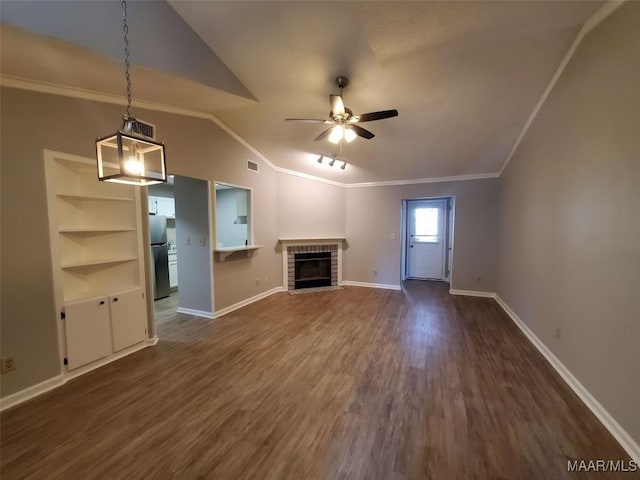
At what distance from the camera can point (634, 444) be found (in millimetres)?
1609

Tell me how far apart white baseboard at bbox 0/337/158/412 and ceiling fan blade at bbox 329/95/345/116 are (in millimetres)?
3569

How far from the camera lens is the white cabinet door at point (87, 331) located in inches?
97.1

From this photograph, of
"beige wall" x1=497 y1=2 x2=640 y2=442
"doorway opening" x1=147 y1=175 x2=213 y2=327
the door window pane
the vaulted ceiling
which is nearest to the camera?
"beige wall" x1=497 y1=2 x2=640 y2=442

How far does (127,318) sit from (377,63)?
3.88m

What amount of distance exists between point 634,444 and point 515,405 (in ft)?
2.04

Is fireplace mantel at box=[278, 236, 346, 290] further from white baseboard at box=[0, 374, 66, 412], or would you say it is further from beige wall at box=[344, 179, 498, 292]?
white baseboard at box=[0, 374, 66, 412]

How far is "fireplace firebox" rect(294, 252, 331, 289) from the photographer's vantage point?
5.93 metres

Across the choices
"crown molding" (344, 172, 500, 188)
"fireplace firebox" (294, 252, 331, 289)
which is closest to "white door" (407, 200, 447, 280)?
"crown molding" (344, 172, 500, 188)

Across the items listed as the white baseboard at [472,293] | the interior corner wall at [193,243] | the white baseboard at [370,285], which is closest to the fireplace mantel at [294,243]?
the white baseboard at [370,285]

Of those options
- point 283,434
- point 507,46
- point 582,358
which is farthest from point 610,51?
point 283,434

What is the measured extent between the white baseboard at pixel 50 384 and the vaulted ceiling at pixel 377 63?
2637 mm

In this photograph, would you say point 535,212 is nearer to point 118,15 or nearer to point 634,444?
point 634,444

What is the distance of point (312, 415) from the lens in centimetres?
200

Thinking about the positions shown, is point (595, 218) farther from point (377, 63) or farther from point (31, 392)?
point (31, 392)
